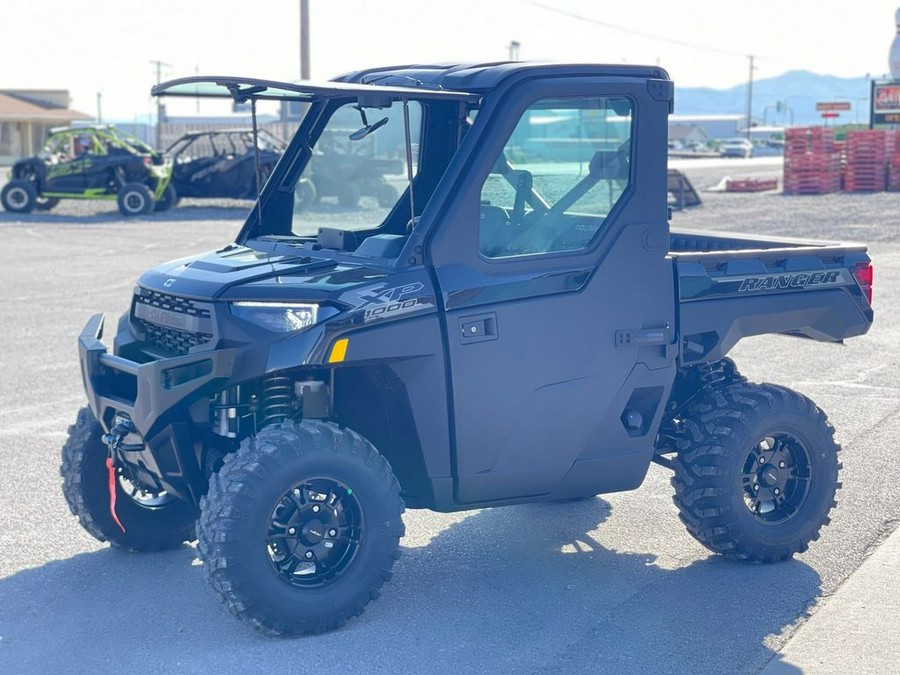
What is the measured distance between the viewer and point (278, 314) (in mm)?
4859

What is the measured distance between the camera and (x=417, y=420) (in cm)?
507

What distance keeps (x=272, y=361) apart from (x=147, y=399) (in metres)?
0.52

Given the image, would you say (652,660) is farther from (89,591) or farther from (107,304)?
(107,304)

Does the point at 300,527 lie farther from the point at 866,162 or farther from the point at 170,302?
the point at 866,162

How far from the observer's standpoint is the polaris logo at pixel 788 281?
19.2ft

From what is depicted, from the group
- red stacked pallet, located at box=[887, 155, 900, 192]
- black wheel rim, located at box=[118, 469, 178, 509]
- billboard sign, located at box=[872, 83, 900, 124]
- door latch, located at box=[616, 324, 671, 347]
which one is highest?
billboard sign, located at box=[872, 83, 900, 124]

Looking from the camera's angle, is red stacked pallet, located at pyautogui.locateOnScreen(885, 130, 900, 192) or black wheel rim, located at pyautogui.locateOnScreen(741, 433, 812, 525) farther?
red stacked pallet, located at pyautogui.locateOnScreen(885, 130, 900, 192)

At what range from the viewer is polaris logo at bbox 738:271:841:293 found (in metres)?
5.86

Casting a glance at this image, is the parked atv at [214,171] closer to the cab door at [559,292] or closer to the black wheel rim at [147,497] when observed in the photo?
the black wheel rim at [147,497]

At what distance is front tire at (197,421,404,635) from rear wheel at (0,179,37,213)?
25190 millimetres

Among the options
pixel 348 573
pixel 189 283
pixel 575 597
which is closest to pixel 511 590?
pixel 575 597

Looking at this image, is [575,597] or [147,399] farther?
[575,597]

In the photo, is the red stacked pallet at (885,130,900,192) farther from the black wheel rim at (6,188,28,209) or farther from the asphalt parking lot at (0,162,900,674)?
the asphalt parking lot at (0,162,900,674)

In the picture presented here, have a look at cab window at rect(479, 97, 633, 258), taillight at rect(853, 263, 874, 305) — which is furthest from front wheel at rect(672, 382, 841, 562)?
cab window at rect(479, 97, 633, 258)
